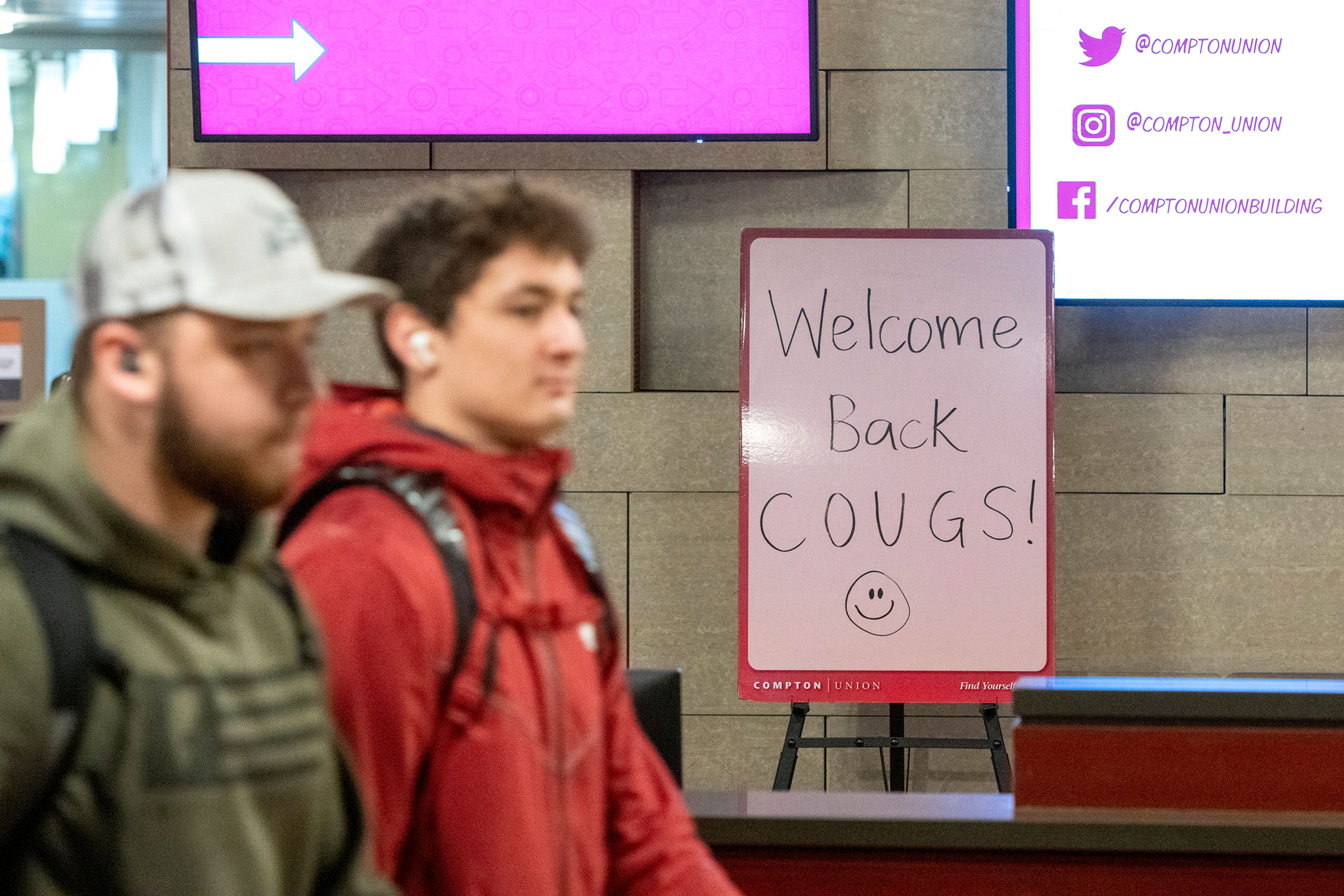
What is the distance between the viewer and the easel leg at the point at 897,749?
322 cm

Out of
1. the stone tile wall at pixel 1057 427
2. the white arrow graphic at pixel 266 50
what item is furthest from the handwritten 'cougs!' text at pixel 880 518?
the white arrow graphic at pixel 266 50

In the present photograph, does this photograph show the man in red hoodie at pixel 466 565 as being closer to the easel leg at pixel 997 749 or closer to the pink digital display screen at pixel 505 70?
the easel leg at pixel 997 749

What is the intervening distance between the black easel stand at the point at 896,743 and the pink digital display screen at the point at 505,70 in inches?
61.2

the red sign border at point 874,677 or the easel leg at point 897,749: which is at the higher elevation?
the red sign border at point 874,677

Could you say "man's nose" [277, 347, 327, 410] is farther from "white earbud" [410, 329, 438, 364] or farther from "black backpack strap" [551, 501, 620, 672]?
"black backpack strap" [551, 501, 620, 672]

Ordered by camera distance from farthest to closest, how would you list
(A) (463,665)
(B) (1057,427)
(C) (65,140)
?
(C) (65,140)
(B) (1057,427)
(A) (463,665)

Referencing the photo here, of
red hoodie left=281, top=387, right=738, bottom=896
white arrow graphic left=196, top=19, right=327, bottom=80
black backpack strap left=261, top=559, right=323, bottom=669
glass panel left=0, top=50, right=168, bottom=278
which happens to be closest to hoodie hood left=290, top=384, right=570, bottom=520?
red hoodie left=281, top=387, right=738, bottom=896

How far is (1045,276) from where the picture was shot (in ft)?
10.5

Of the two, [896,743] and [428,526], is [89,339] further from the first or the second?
[896,743]

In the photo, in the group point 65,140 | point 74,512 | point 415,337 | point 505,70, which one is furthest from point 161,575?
point 65,140

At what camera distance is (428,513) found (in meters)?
0.85

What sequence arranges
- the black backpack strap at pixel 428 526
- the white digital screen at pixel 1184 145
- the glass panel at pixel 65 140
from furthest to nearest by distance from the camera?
the glass panel at pixel 65 140 → the white digital screen at pixel 1184 145 → the black backpack strap at pixel 428 526

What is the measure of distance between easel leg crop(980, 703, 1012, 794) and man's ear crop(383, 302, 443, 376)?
2607mm

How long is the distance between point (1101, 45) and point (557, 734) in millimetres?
3214
